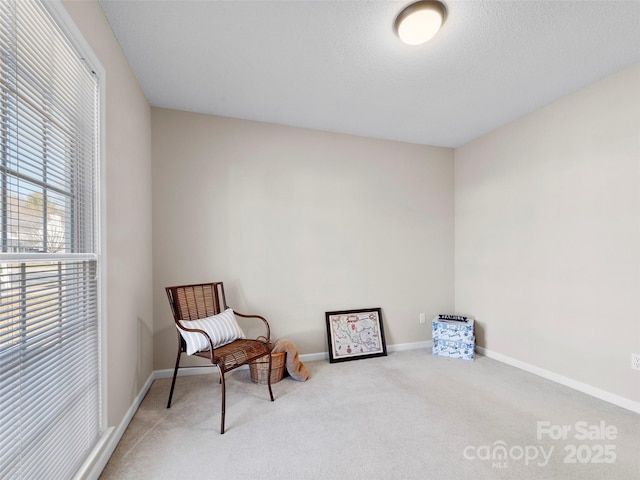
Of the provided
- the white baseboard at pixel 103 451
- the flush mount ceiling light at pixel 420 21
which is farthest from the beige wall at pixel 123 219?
the flush mount ceiling light at pixel 420 21

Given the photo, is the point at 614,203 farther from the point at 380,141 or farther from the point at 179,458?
the point at 179,458

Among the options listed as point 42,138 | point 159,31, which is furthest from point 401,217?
point 42,138

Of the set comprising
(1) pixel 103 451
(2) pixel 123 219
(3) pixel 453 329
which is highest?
(2) pixel 123 219

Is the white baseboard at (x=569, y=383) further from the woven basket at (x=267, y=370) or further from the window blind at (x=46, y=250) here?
the window blind at (x=46, y=250)

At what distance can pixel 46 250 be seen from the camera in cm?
130

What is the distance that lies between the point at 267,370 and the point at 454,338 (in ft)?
6.99

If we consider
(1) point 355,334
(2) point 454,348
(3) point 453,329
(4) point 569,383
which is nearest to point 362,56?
(1) point 355,334

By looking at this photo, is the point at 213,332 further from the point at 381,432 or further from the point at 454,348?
the point at 454,348

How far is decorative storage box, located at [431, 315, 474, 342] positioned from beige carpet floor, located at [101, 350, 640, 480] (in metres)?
0.57

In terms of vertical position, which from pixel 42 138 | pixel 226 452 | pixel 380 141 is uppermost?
pixel 380 141

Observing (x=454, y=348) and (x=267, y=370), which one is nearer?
(x=267, y=370)

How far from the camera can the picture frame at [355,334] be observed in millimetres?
3370

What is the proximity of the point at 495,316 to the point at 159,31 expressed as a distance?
399 centimetres

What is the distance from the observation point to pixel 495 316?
342 centimetres
